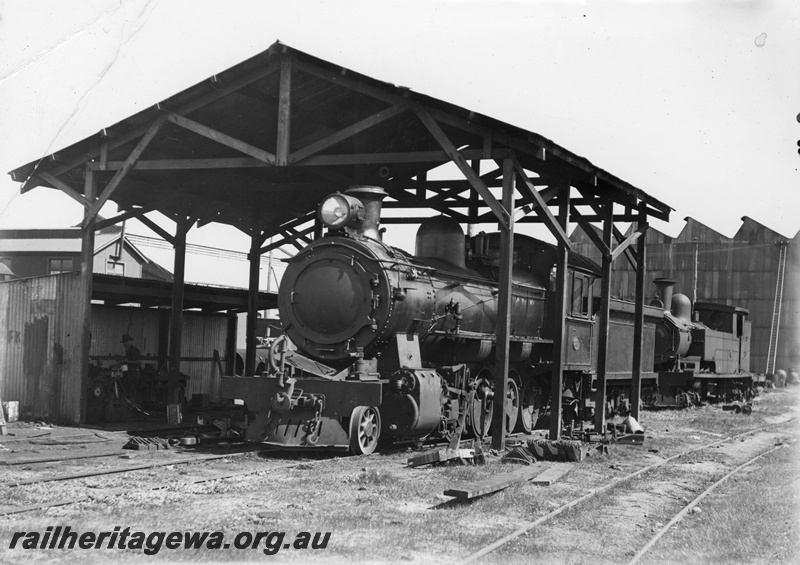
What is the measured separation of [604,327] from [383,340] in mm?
6322

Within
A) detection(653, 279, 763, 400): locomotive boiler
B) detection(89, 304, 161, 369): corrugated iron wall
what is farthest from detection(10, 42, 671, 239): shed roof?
detection(653, 279, 763, 400): locomotive boiler

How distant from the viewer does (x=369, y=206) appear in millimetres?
12570

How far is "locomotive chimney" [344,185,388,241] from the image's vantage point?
12.3m

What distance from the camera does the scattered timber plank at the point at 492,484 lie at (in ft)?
26.7

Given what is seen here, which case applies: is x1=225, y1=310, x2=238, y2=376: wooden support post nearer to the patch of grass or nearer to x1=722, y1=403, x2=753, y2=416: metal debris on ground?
the patch of grass

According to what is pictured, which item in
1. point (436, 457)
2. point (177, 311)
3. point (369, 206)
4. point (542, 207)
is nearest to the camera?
point (436, 457)

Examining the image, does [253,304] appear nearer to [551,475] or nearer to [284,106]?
[284,106]

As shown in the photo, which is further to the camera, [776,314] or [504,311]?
[776,314]

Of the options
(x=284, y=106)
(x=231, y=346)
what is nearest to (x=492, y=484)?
(x=284, y=106)

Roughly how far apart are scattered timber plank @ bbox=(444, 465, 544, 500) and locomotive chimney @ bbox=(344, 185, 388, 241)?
13.5 ft

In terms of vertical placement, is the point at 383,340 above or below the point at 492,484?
above

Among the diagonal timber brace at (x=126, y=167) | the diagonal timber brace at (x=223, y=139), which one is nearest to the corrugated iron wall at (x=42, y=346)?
the diagonal timber brace at (x=126, y=167)

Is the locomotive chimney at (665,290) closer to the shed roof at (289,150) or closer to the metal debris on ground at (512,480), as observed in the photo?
the shed roof at (289,150)

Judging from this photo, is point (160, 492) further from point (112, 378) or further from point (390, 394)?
point (112, 378)
